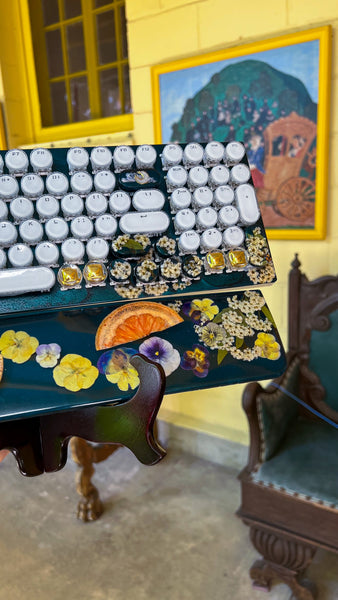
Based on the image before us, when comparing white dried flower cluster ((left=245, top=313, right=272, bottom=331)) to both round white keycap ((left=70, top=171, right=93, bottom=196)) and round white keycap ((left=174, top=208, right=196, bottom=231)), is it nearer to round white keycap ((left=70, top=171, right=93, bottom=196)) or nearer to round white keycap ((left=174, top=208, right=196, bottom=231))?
round white keycap ((left=174, top=208, right=196, bottom=231))

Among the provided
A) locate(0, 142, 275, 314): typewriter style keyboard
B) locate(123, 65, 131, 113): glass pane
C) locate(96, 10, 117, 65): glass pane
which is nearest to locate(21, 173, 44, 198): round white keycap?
locate(0, 142, 275, 314): typewriter style keyboard

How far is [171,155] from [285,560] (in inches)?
51.1

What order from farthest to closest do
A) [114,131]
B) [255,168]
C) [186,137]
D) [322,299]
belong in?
[114,131] → [186,137] → [255,168] → [322,299]

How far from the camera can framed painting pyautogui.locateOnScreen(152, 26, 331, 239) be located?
1542 mm

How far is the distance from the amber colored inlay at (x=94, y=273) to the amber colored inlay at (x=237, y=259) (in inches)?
8.4

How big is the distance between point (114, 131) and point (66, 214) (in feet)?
5.47

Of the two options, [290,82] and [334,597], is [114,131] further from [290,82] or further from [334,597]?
[334,597]

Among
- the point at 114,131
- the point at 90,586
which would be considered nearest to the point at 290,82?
the point at 114,131

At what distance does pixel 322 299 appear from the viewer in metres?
1.63

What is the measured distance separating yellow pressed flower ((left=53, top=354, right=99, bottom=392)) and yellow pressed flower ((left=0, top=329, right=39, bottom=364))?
50mm

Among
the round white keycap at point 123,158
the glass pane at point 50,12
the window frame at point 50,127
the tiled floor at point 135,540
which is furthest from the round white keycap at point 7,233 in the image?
the glass pane at point 50,12

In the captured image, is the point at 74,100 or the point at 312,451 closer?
the point at 312,451

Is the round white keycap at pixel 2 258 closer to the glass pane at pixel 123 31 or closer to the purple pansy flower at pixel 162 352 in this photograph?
the purple pansy flower at pixel 162 352

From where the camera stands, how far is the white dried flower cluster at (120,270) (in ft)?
2.35
